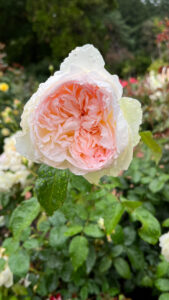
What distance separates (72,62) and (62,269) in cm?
69

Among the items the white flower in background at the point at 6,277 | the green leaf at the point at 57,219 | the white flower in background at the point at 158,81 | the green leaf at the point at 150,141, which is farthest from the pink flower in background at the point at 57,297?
the white flower in background at the point at 158,81

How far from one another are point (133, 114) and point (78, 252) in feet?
1.42

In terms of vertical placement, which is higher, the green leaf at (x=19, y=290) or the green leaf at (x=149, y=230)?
the green leaf at (x=149, y=230)

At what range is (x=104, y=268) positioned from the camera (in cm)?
86

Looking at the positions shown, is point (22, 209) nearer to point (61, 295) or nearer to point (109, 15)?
point (61, 295)

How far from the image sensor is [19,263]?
73cm

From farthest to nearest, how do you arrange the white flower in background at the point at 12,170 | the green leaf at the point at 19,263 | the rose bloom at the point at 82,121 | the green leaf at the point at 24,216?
the white flower in background at the point at 12,170 → the green leaf at the point at 19,263 → the green leaf at the point at 24,216 → the rose bloom at the point at 82,121

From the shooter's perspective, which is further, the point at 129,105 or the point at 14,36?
the point at 14,36

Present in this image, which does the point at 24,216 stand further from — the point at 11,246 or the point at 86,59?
the point at 86,59

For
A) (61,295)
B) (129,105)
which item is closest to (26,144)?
(129,105)

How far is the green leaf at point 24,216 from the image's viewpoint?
0.60m

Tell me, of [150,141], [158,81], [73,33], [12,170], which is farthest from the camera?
[73,33]

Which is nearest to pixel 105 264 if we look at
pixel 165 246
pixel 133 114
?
pixel 165 246

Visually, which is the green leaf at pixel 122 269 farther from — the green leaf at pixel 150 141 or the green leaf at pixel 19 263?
the green leaf at pixel 150 141
